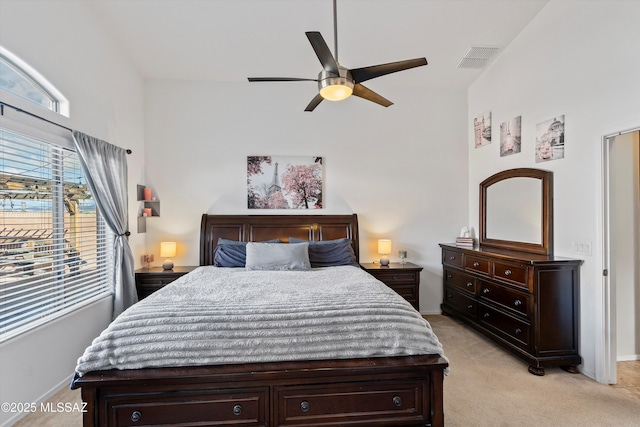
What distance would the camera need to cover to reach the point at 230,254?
380 cm

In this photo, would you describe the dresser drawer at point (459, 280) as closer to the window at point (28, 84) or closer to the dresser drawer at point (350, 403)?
the dresser drawer at point (350, 403)

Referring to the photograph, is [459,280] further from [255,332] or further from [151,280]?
[151,280]

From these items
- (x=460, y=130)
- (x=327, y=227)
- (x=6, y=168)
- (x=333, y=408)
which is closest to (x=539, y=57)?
(x=460, y=130)

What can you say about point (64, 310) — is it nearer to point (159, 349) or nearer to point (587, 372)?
point (159, 349)

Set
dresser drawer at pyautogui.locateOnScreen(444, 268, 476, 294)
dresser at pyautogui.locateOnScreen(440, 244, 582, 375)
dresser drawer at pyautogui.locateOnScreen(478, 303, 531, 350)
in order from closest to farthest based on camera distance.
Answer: dresser at pyautogui.locateOnScreen(440, 244, 582, 375) → dresser drawer at pyautogui.locateOnScreen(478, 303, 531, 350) → dresser drawer at pyautogui.locateOnScreen(444, 268, 476, 294)

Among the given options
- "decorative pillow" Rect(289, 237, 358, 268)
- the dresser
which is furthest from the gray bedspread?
"decorative pillow" Rect(289, 237, 358, 268)

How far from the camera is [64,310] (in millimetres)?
2676

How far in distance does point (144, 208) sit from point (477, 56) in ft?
15.2

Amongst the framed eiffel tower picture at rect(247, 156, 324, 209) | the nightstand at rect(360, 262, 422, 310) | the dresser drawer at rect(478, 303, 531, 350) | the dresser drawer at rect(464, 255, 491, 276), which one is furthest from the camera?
the framed eiffel tower picture at rect(247, 156, 324, 209)

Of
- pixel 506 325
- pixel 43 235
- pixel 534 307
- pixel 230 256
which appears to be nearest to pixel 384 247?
pixel 506 325

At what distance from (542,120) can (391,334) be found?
2816 mm

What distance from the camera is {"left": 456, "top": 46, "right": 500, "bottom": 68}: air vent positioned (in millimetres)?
3661

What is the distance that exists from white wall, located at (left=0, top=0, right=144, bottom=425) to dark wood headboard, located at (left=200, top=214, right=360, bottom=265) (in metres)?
0.90

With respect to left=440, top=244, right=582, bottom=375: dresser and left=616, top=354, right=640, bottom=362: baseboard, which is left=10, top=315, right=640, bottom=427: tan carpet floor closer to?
left=616, top=354, right=640, bottom=362: baseboard
